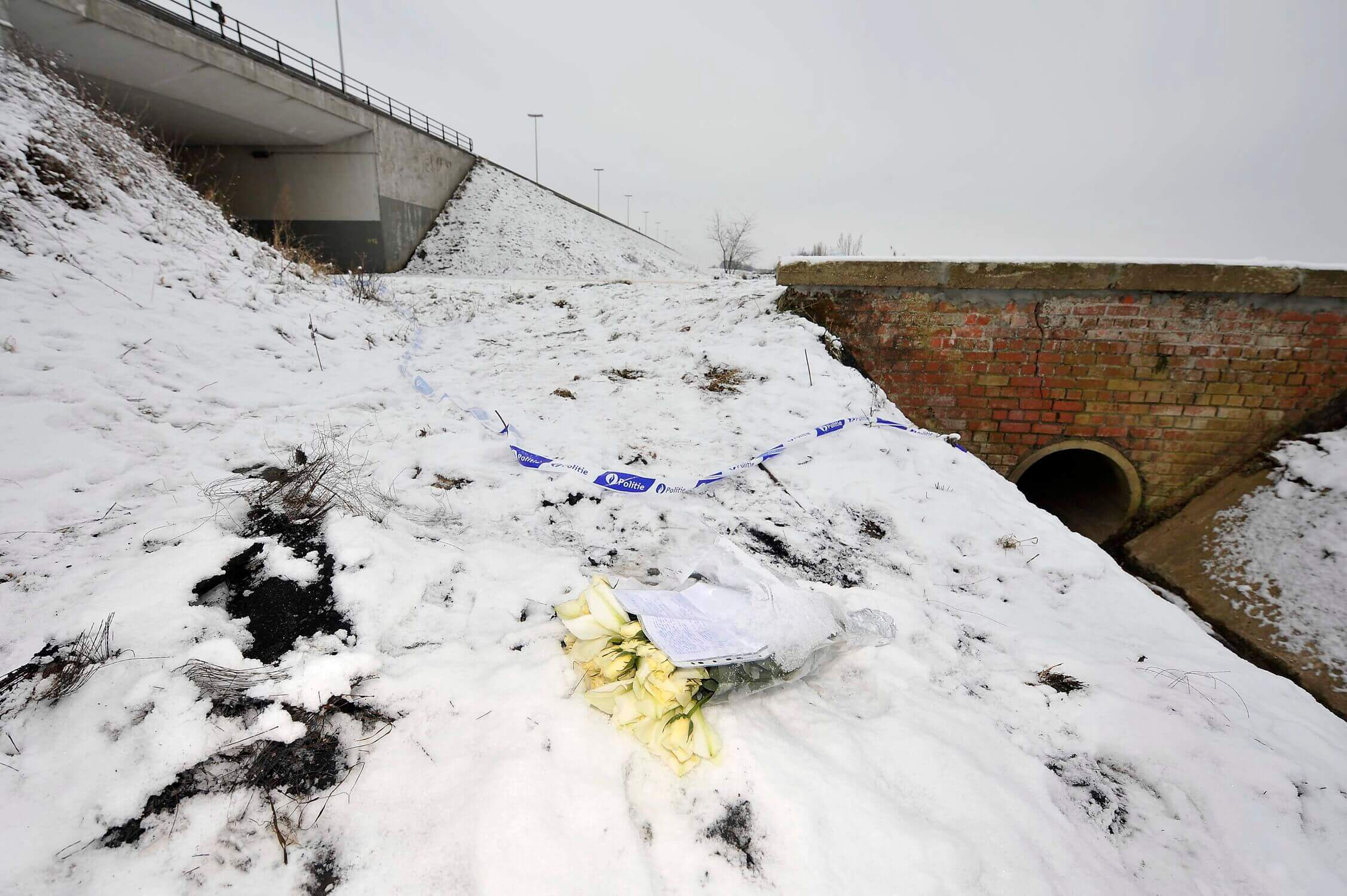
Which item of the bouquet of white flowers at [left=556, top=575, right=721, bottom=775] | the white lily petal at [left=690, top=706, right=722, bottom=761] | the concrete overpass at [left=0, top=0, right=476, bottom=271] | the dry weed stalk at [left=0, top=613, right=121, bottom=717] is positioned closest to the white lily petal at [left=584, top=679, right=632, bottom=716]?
the bouquet of white flowers at [left=556, top=575, right=721, bottom=775]

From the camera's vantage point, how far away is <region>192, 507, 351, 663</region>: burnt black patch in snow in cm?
191

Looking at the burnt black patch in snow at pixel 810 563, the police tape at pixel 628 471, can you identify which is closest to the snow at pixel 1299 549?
the police tape at pixel 628 471

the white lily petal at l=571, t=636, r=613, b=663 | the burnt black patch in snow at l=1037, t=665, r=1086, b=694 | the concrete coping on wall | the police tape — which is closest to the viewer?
the white lily petal at l=571, t=636, r=613, b=663

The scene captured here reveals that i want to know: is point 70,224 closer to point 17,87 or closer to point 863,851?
point 17,87

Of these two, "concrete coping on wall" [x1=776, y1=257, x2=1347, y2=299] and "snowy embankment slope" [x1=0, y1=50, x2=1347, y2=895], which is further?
"concrete coping on wall" [x1=776, y1=257, x2=1347, y2=299]

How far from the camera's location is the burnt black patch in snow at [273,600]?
75.0 inches

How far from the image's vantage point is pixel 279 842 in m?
1.34

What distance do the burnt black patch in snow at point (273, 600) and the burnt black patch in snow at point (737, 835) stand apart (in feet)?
4.92

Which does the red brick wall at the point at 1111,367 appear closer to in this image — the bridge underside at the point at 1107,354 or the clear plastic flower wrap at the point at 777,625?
the bridge underside at the point at 1107,354

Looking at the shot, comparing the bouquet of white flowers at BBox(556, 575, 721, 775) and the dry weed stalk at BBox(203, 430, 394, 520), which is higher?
the dry weed stalk at BBox(203, 430, 394, 520)

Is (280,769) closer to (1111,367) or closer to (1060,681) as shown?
(1060,681)

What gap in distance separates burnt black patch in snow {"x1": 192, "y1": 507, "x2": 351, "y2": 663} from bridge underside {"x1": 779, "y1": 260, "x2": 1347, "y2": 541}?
5.09 meters

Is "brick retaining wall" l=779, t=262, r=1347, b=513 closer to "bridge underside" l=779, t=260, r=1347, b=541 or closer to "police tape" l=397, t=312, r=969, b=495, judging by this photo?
"bridge underside" l=779, t=260, r=1347, b=541

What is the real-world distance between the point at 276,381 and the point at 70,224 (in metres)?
2.54
